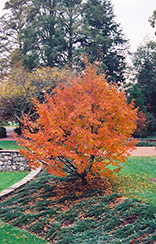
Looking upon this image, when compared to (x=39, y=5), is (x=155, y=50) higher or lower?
lower

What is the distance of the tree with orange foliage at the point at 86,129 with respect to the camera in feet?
18.8

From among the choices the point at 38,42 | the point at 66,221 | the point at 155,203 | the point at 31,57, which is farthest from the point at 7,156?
the point at 38,42

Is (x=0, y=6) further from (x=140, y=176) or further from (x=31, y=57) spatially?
(x=140, y=176)

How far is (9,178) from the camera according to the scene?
31.3ft

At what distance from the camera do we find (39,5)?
23844mm

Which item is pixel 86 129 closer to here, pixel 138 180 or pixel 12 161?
pixel 138 180

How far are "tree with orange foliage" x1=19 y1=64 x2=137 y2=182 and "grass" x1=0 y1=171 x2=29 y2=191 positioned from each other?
2.91 m

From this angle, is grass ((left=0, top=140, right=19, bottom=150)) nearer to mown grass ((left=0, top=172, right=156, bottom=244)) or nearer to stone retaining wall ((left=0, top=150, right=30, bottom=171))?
stone retaining wall ((left=0, top=150, right=30, bottom=171))

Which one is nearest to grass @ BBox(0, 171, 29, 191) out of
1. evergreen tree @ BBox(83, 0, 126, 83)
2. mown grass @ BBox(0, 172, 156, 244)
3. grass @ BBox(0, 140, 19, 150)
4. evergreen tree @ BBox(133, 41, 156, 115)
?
mown grass @ BBox(0, 172, 156, 244)

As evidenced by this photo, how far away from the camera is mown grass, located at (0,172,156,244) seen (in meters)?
4.34

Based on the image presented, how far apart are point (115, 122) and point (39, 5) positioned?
21.3 meters

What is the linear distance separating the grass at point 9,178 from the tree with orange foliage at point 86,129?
2.91 meters

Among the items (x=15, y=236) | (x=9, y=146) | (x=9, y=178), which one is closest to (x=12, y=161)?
(x=9, y=178)

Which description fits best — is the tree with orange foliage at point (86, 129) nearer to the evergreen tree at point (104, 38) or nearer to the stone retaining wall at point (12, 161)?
the stone retaining wall at point (12, 161)
